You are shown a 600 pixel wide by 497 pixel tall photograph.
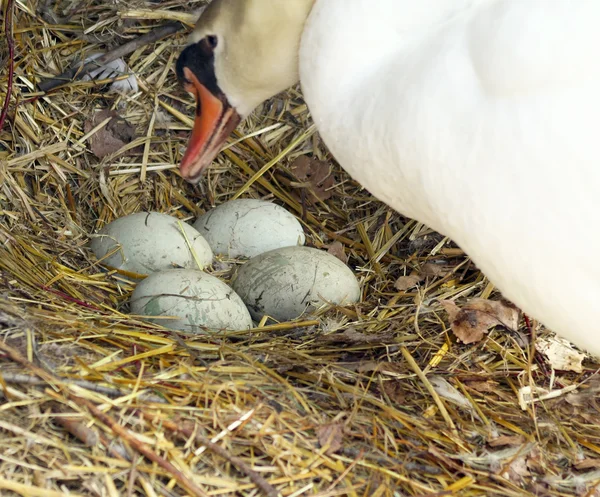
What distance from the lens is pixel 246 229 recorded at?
2625 millimetres

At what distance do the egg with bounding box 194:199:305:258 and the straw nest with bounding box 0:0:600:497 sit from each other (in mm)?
79

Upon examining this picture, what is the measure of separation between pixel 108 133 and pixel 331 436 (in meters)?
1.61

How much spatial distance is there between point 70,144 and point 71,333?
111 cm

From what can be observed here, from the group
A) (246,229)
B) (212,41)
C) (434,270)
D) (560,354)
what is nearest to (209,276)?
(246,229)

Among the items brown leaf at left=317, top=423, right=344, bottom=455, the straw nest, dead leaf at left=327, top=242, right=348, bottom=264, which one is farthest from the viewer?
dead leaf at left=327, top=242, right=348, bottom=264

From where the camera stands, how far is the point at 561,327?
5.51ft

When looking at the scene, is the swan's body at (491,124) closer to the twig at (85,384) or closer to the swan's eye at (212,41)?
the swan's eye at (212,41)

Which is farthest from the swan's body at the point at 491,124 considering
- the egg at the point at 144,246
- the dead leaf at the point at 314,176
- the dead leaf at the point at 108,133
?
the dead leaf at the point at 108,133

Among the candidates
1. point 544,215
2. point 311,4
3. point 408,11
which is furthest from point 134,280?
point 544,215

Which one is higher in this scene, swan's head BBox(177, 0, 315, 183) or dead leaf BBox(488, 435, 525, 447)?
swan's head BBox(177, 0, 315, 183)

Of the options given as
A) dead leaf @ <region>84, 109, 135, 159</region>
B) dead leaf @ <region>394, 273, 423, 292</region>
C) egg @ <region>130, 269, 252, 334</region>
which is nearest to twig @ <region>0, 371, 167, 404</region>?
egg @ <region>130, 269, 252, 334</region>

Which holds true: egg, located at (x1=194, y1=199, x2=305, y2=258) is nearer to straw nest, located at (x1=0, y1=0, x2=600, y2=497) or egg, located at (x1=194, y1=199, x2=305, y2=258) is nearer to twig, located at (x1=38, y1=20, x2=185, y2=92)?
straw nest, located at (x1=0, y1=0, x2=600, y2=497)

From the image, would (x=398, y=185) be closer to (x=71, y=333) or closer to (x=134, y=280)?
(x=71, y=333)

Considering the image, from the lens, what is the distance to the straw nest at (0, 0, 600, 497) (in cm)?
160
